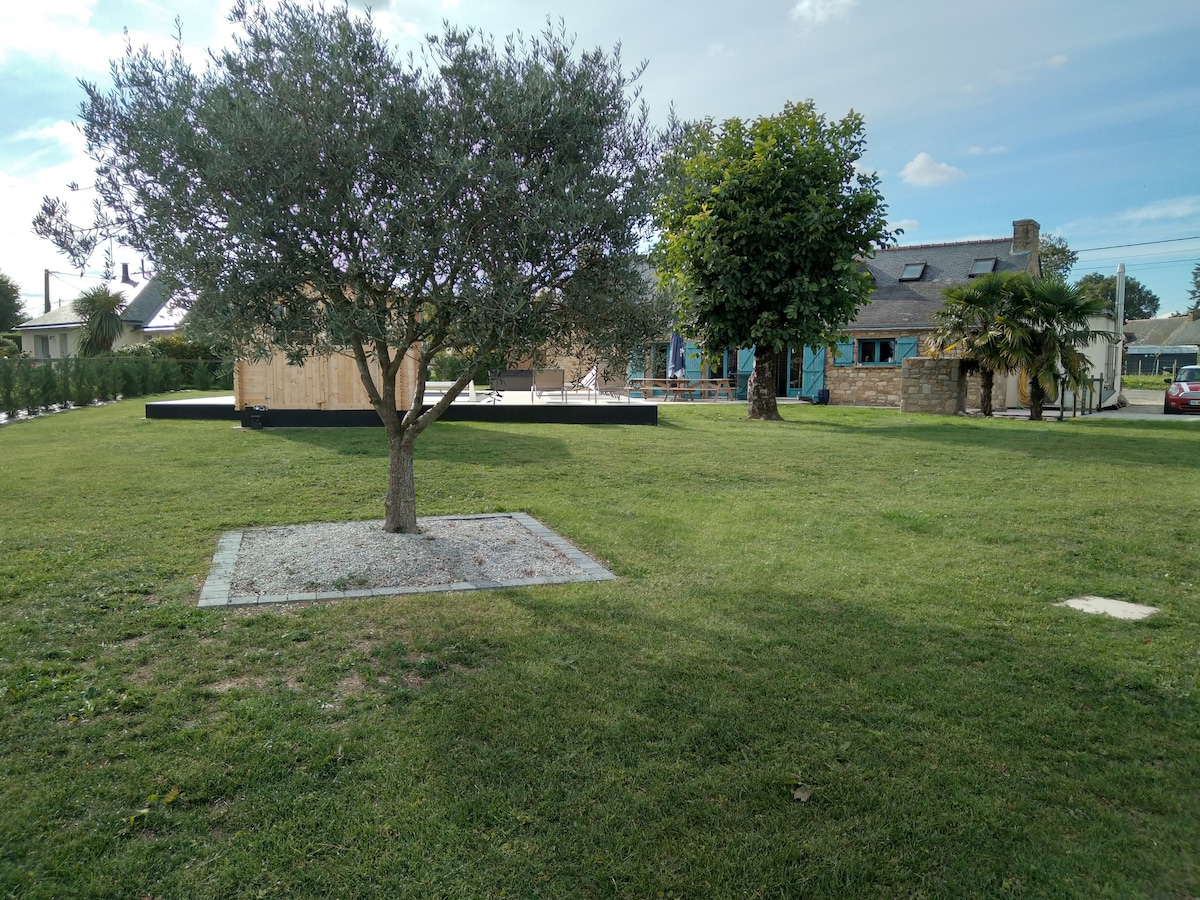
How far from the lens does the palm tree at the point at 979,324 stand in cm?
1748

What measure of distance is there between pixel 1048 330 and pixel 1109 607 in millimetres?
14187

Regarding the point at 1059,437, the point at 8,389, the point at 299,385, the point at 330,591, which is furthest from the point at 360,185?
the point at 8,389

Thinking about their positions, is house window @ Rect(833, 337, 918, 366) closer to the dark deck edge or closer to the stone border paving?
the dark deck edge

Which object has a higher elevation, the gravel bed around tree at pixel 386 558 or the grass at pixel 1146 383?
the grass at pixel 1146 383

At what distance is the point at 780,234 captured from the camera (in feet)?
55.4

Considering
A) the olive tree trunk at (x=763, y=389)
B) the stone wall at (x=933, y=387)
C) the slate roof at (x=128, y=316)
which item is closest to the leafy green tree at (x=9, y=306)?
the slate roof at (x=128, y=316)

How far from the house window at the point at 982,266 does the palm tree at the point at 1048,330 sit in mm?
10672

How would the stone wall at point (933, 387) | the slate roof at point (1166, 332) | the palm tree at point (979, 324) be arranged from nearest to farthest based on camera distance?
the palm tree at point (979, 324) < the stone wall at point (933, 387) < the slate roof at point (1166, 332)

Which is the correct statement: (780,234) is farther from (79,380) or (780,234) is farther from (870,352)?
(79,380)

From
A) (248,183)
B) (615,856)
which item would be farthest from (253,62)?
(615,856)

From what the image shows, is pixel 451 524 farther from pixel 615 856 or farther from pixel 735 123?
pixel 735 123

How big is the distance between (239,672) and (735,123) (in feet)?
55.9

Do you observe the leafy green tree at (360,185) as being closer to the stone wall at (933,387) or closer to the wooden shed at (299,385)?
the wooden shed at (299,385)

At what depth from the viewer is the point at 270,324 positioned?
4.87m
